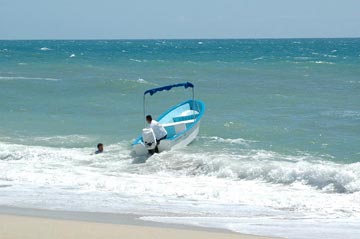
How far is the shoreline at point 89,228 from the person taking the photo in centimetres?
886

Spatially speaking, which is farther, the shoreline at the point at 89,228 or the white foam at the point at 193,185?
the white foam at the point at 193,185

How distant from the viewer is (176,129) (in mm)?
18125

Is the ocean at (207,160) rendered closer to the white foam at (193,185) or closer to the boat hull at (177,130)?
the white foam at (193,185)

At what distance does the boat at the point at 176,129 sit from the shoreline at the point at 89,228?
5669 mm

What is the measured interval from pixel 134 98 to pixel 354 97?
9583 mm

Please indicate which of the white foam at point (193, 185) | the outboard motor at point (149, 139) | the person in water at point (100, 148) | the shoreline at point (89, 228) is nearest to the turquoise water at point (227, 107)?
the person in water at point (100, 148)

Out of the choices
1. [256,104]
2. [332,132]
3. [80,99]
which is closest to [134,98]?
[80,99]

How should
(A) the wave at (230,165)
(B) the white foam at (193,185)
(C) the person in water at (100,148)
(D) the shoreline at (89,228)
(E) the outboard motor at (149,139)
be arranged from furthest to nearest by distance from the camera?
(C) the person in water at (100,148)
(E) the outboard motor at (149,139)
(A) the wave at (230,165)
(B) the white foam at (193,185)
(D) the shoreline at (89,228)

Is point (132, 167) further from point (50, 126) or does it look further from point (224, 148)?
point (50, 126)

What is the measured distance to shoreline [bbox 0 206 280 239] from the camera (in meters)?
8.86

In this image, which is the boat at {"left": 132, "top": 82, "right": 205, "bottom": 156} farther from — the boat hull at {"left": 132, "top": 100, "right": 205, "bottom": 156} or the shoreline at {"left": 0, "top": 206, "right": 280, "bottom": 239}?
the shoreline at {"left": 0, "top": 206, "right": 280, "bottom": 239}

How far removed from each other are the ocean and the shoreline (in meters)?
0.49

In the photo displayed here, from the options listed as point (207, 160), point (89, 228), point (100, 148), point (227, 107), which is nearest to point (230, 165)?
point (207, 160)

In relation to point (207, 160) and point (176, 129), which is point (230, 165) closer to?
point (207, 160)
